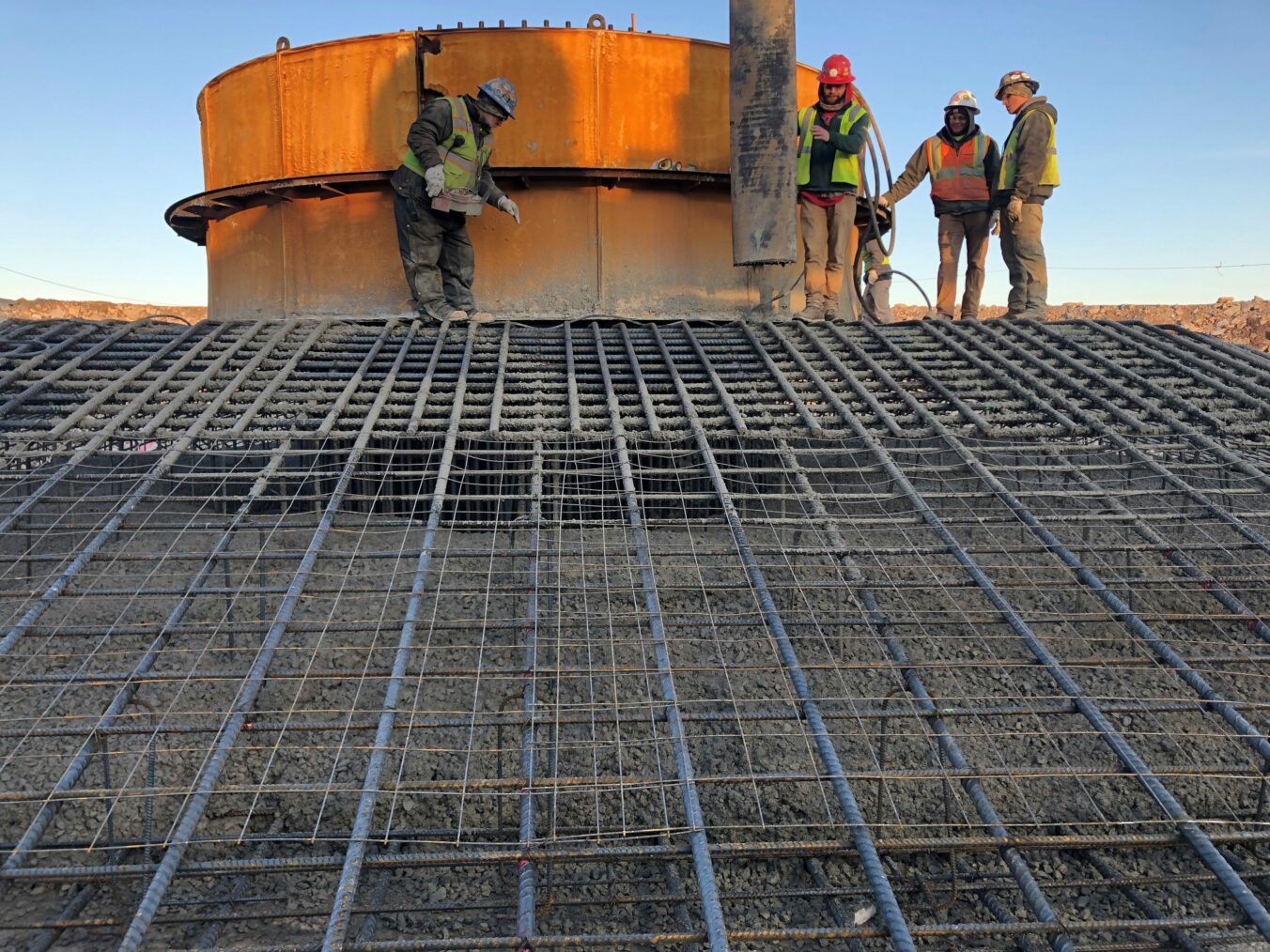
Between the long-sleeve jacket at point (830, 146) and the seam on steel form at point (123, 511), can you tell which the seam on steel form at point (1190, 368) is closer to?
the long-sleeve jacket at point (830, 146)

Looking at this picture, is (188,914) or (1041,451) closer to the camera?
(188,914)

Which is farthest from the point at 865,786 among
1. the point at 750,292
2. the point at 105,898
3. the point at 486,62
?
the point at 486,62

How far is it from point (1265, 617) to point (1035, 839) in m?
2.17

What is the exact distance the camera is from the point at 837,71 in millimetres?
7316

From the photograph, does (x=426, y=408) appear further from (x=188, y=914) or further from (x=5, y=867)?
(x=5, y=867)

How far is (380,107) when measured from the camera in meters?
7.55

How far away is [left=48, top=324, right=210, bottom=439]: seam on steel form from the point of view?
4958 millimetres

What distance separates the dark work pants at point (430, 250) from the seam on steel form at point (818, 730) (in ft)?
9.59

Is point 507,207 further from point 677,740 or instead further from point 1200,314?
point 1200,314

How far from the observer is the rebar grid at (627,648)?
286 centimetres

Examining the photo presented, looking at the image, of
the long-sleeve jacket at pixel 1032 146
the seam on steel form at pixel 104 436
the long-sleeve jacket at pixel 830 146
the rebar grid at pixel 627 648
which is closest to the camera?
the rebar grid at pixel 627 648

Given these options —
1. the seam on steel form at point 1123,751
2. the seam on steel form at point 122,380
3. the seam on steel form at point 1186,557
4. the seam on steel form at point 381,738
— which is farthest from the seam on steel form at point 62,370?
the seam on steel form at point 1186,557

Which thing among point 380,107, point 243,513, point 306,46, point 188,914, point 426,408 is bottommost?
point 188,914

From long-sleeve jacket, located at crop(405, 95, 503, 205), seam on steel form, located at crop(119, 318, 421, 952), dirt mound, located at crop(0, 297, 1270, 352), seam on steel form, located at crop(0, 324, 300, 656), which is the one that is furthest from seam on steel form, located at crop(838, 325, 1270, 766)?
dirt mound, located at crop(0, 297, 1270, 352)
